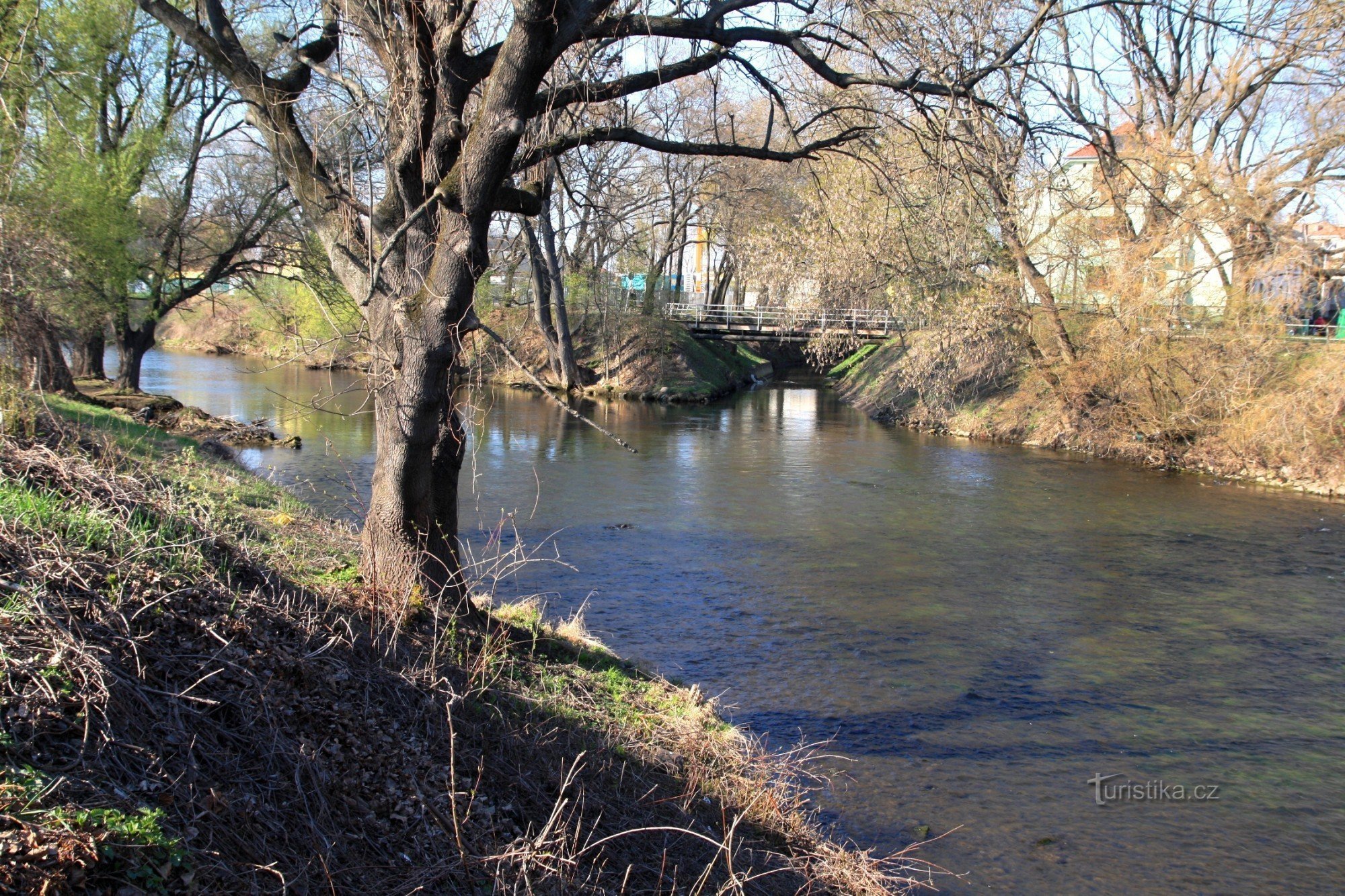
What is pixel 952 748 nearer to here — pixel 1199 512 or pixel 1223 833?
pixel 1223 833

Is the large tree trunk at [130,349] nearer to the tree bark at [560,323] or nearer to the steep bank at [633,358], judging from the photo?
the tree bark at [560,323]

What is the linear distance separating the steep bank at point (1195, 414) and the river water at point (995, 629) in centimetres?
124

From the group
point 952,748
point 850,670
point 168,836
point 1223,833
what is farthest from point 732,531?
point 168,836

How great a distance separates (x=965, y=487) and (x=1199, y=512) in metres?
4.45

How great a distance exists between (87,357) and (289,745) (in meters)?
24.6

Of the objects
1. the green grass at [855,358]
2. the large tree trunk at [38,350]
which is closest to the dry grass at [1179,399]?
the green grass at [855,358]

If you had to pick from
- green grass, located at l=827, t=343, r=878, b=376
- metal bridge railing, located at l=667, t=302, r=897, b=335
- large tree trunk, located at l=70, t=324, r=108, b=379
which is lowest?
large tree trunk, located at l=70, t=324, r=108, b=379

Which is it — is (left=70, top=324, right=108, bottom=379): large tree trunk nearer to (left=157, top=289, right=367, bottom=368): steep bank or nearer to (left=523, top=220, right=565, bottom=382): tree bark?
(left=157, top=289, right=367, bottom=368): steep bank

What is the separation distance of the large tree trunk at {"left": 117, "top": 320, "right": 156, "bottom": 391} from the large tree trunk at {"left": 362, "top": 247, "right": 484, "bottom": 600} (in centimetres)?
2007

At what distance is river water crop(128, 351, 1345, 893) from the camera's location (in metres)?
6.95

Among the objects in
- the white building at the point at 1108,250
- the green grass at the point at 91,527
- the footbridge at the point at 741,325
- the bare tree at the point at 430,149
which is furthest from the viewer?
the footbridge at the point at 741,325

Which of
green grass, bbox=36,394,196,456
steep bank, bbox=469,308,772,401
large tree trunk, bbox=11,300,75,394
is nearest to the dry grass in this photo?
steep bank, bbox=469,308,772,401

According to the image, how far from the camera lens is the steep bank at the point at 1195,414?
20203 mm

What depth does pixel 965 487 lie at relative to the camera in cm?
1992
